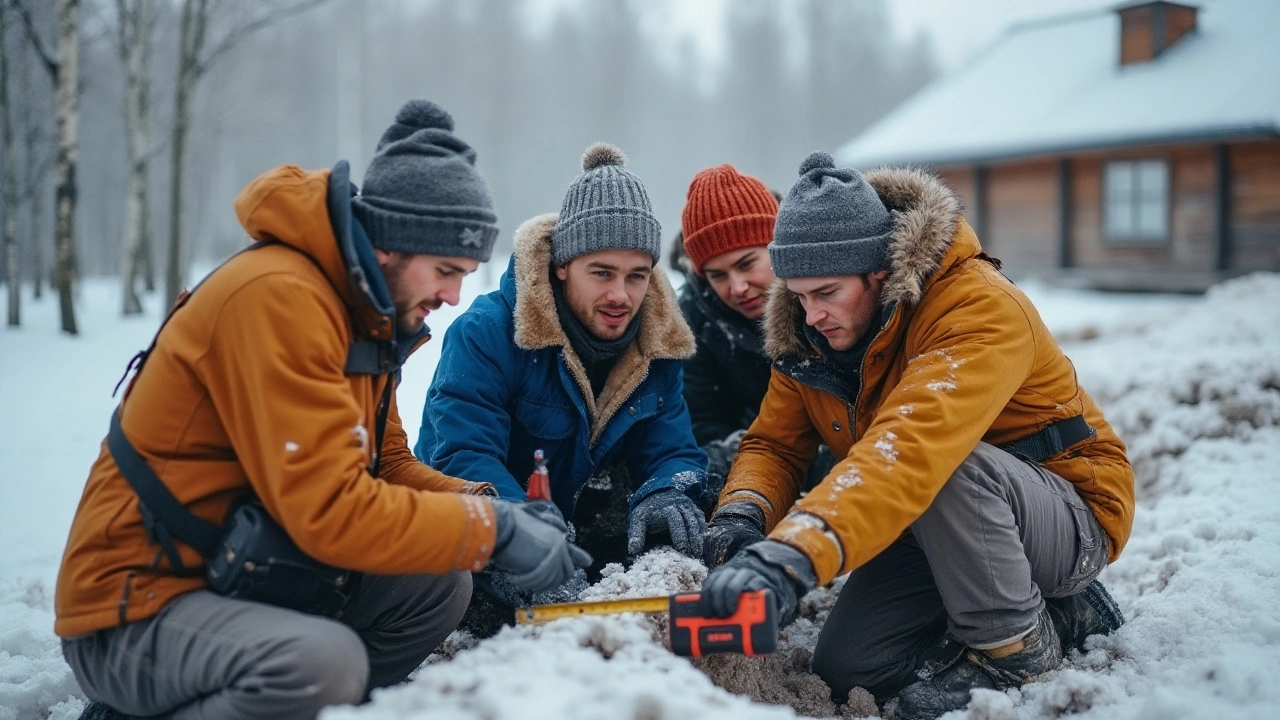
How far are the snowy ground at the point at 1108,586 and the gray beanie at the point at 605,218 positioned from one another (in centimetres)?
112

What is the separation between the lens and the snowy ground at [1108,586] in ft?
6.59

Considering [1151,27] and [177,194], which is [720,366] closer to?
[177,194]

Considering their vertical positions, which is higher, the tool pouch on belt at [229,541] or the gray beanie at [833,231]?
the gray beanie at [833,231]

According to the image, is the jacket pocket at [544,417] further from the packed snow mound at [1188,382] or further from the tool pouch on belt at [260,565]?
the packed snow mound at [1188,382]

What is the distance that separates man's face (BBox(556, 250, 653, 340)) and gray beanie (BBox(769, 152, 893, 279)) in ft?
2.07

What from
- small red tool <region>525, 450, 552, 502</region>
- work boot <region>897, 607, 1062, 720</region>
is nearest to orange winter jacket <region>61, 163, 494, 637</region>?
small red tool <region>525, 450, 552, 502</region>

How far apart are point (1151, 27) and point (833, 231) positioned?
17.1 metres

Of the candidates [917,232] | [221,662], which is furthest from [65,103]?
[917,232]

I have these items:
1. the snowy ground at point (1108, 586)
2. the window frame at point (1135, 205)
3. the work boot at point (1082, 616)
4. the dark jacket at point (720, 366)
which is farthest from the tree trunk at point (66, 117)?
the window frame at point (1135, 205)

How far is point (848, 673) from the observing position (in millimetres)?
3029

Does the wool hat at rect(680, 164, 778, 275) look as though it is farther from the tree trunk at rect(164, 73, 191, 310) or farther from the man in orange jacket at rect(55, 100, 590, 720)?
the tree trunk at rect(164, 73, 191, 310)

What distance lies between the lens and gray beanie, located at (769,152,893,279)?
2.91 metres

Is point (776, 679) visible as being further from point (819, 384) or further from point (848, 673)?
point (819, 384)

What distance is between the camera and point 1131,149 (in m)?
15.5
